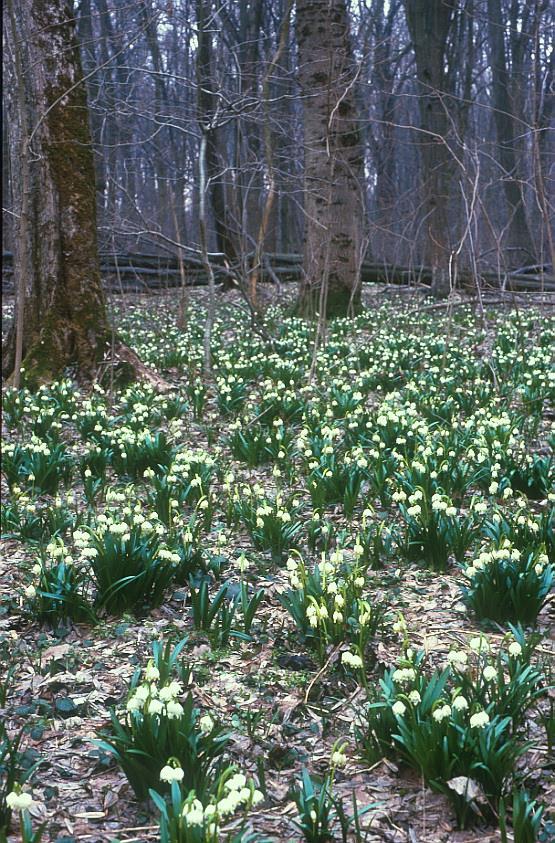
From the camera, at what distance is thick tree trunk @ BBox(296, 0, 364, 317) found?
1014cm

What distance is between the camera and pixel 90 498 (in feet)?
14.8

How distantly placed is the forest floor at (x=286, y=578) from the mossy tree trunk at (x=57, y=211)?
629 mm

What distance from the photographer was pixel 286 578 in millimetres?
3699

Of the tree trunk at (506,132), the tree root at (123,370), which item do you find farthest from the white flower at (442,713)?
the tree trunk at (506,132)

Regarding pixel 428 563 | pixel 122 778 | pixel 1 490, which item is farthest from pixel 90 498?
pixel 122 778

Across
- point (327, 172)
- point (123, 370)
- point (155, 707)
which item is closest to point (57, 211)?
point (123, 370)

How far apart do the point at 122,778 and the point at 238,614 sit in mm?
1090

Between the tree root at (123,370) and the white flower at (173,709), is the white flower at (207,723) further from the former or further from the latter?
the tree root at (123,370)

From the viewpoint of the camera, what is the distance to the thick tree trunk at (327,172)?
10.1m

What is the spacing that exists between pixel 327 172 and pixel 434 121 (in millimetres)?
3336

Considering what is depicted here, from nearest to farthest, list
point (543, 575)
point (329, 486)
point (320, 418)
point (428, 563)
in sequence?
point (543, 575) → point (428, 563) → point (329, 486) → point (320, 418)

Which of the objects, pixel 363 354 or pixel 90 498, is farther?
pixel 363 354

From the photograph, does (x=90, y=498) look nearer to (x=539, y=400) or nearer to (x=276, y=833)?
(x=276, y=833)

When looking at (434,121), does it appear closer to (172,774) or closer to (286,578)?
(286,578)
